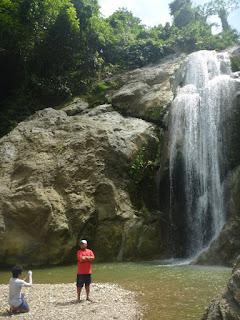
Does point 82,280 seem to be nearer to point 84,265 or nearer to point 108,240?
point 84,265

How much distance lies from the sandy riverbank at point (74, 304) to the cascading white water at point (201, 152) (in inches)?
348

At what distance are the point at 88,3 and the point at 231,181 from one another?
76.2 feet

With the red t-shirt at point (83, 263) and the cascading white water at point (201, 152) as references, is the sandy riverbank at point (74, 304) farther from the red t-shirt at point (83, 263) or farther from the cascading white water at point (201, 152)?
the cascading white water at point (201, 152)

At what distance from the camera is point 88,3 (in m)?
37.3

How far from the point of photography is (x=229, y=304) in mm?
7387

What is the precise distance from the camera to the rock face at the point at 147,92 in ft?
88.6

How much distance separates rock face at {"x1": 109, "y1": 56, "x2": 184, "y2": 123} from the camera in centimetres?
2700

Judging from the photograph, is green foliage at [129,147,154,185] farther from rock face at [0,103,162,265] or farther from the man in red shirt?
the man in red shirt

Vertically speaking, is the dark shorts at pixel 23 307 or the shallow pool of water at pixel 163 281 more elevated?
the shallow pool of water at pixel 163 281

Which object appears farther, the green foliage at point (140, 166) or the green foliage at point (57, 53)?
the green foliage at point (57, 53)

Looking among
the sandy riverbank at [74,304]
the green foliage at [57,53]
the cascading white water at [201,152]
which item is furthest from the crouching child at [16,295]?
the green foliage at [57,53]

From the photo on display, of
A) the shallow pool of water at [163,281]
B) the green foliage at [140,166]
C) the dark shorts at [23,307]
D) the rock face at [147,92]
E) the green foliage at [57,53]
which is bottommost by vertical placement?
the dark shorts at [23,307]

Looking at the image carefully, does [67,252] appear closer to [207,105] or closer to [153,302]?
[153,302]

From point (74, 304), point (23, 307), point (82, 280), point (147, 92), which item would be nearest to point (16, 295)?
point (23, 307)
